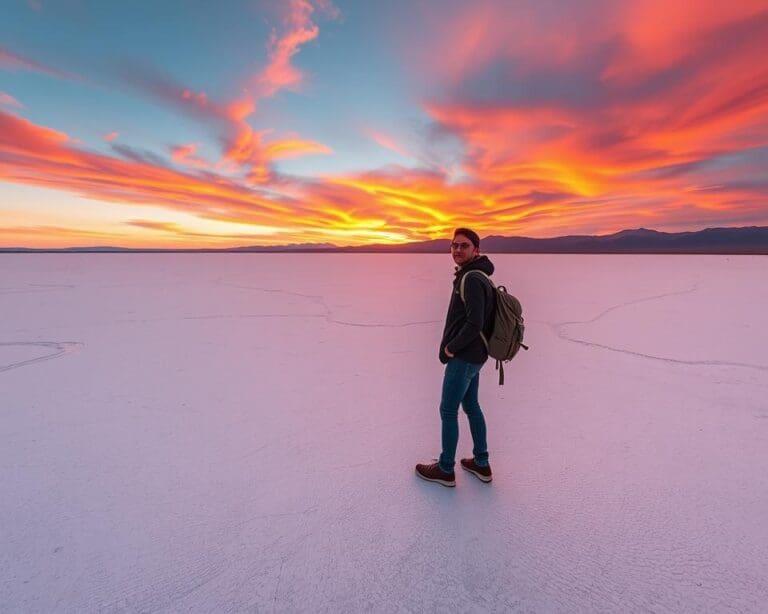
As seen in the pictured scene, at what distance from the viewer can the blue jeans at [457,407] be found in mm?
2170

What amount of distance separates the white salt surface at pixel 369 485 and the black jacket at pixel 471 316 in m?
0.96

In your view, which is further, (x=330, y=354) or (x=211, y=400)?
(x=330, y=354)

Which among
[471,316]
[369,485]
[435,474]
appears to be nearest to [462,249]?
[471,316]

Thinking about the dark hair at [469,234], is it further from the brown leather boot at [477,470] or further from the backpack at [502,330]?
the brown leather boot at [477,470]

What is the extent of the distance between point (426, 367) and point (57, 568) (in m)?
3.67

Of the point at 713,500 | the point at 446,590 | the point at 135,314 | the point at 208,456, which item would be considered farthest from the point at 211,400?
the point at 135,314

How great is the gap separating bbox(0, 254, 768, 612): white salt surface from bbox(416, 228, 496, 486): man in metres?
0.18

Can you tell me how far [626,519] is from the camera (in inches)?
81.3

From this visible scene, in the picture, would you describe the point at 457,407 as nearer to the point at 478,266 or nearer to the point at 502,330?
the point at 502,330

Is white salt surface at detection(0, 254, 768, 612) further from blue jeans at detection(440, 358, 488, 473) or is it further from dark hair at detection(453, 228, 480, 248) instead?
dark hair at detection(453, 228, 480, 248)

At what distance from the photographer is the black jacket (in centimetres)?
202

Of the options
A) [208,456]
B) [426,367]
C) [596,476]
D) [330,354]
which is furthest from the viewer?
[330,354]

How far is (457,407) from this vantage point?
7.49 ft

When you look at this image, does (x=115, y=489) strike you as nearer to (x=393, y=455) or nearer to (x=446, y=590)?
(x=393, y=455)
